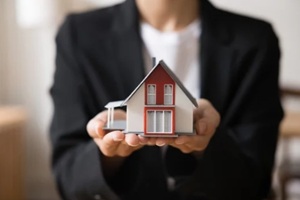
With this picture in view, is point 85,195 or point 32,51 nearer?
point 85,195

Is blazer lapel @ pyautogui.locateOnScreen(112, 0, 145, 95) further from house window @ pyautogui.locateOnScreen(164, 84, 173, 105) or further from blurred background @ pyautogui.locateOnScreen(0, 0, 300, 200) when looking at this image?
blurred background @ pyautogui.locateOnScreen(0, 0, 300, 200)

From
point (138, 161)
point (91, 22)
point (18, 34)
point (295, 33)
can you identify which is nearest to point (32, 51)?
point (18, 34)

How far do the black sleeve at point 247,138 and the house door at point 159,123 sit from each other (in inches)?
6.6

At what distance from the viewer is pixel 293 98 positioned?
6.59 feet

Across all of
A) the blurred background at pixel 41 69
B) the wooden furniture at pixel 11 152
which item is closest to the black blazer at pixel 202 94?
the wooden furniture at pixel 11 152

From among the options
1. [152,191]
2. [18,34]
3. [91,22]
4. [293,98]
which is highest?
[91,22]

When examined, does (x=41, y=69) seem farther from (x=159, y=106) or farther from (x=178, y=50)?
(x=159, y=106)

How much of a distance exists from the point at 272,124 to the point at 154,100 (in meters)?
0.33

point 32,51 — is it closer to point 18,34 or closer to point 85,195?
point 18,34

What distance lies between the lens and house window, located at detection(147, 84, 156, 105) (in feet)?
1.73

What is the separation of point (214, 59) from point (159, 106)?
31cm

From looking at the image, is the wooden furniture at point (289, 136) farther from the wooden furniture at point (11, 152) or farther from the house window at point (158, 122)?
the house window at point (158, 122)

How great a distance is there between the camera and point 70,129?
762 millimetres

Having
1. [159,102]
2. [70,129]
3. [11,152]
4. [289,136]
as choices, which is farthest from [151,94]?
[11,152]
